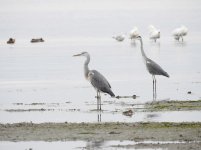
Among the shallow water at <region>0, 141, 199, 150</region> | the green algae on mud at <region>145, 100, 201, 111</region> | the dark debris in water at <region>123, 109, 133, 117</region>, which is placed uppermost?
the green algae on mud at <region>145, 100, 201, 111</region>

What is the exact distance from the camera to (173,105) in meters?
18.2

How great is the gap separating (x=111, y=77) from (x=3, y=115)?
8857 millimetres

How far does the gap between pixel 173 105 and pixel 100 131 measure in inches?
169

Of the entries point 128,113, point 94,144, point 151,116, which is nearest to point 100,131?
point 94,144

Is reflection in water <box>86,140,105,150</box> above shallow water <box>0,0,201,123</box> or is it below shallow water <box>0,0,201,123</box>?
below

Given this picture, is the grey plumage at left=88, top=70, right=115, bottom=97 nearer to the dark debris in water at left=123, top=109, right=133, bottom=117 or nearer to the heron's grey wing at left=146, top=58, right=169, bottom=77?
the dark debris in water at left=123, top=109, right=133, bottom=117

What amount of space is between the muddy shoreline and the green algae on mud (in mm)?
2659

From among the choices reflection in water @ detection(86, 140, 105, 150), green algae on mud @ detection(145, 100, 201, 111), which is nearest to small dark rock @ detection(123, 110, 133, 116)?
green algae on mud @ detection(145, 100, 201, 111)

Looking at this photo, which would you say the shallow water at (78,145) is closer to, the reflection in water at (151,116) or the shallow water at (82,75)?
the shallow water at (82,75)

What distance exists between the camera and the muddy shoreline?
13469 mm

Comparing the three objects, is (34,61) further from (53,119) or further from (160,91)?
(53,119)

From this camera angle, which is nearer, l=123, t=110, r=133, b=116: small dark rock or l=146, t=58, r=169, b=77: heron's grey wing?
l=123, t=110, r=133, b=116: small dark rock

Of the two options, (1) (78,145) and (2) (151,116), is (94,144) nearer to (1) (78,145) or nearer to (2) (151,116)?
(1) (78,145)

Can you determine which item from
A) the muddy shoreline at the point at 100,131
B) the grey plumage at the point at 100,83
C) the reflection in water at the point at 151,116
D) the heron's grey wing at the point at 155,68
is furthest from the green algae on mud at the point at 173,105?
the heron's grey wing at the point at 155,68
